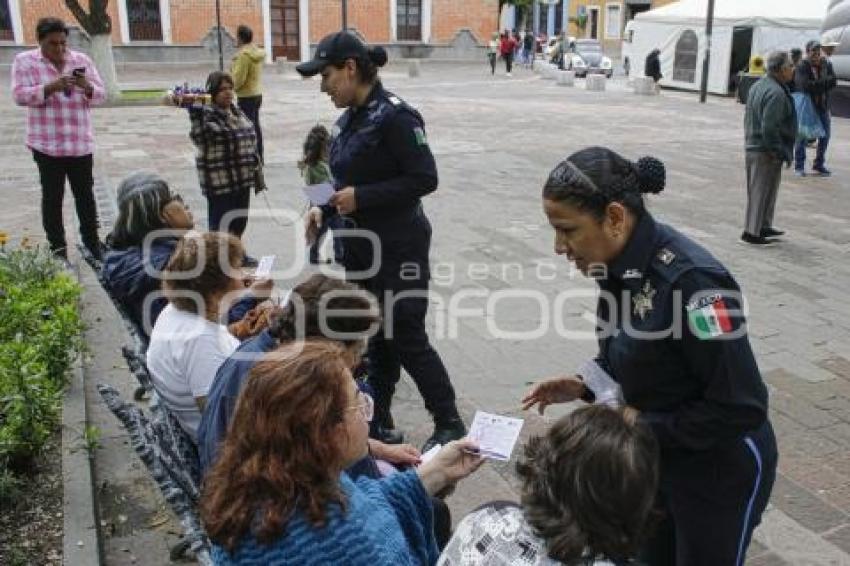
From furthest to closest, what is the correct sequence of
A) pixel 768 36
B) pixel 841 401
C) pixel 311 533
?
pixel 768 36, pixel 841 401, pixel 311 533

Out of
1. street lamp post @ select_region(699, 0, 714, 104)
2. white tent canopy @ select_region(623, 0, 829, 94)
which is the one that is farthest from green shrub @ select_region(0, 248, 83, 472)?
white tent canopy @ select_region(623, 0, 829, 94)

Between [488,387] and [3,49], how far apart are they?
34.2 meters

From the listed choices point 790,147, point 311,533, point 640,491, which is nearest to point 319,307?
point 311,533

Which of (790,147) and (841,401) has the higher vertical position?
(790,147)

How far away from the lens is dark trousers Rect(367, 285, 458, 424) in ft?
12.4

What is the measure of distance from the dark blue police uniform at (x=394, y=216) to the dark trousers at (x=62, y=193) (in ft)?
10.9

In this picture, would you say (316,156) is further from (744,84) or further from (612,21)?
(612,21)

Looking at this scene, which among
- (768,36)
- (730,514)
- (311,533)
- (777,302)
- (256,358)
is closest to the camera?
(311,533)

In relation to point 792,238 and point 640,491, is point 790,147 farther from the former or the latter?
point 640,491

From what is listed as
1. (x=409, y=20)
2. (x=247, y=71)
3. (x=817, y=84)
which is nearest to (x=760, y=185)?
(x=817, y=84)

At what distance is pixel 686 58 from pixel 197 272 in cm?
2340

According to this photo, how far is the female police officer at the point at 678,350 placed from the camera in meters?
1.91

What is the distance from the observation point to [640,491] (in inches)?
64.9

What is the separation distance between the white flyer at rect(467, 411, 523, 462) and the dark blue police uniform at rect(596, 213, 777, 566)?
1.02 ft
